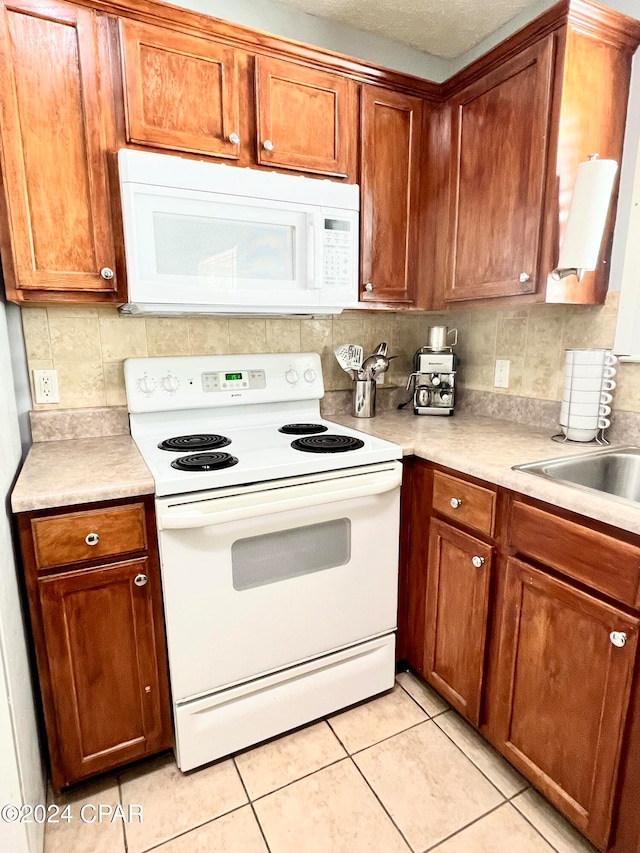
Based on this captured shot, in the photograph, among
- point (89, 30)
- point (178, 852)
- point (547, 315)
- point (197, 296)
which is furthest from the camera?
point (547, 315)

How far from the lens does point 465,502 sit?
1.45 metres

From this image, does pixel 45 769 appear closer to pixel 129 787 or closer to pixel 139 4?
pixel 129 787

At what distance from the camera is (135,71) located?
1386 millimetres

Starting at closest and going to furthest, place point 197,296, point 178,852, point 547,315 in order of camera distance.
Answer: point 178,852 → point 197,296 → point 547,315

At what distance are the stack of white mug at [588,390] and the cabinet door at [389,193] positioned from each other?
0.69 m

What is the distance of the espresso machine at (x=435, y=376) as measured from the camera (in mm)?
2070

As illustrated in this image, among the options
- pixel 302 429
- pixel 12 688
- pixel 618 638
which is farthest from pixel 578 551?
pixel 12 688

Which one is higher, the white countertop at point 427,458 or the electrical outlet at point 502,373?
the electrical outlet at point 502,373

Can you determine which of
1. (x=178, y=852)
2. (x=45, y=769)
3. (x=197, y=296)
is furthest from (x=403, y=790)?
(x=197, y=296)

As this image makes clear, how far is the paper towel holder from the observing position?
1.38 m

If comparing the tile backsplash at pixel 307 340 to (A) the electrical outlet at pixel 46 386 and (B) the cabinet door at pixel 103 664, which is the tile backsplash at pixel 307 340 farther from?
(B) the cabinet door at pixel 103 664

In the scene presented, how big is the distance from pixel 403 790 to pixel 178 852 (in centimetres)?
62

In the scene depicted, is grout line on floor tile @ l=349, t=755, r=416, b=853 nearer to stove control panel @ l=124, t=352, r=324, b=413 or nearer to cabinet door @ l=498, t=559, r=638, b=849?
cabinet door @ l=498, t=559, r=638, b=849

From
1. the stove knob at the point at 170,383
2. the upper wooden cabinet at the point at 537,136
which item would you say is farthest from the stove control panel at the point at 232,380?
the upper wooden cabinet at the point at 537,136
